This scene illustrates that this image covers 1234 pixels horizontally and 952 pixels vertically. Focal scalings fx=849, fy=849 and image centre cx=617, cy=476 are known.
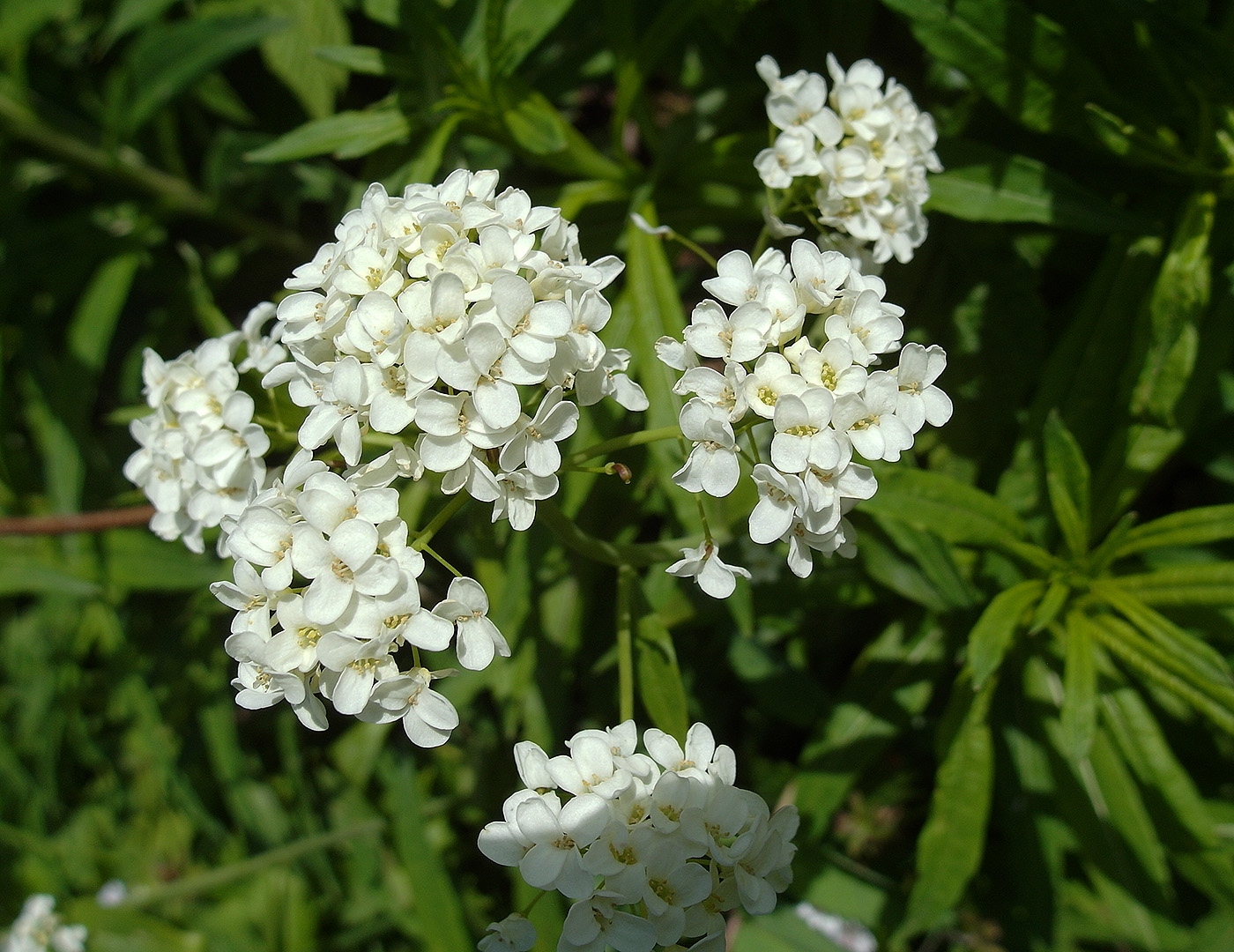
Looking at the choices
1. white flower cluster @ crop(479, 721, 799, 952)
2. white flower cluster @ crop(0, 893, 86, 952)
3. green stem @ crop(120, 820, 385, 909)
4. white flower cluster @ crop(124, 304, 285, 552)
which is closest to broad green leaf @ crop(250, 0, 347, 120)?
white flower cluster @ crop(124, 304, 285, 552)

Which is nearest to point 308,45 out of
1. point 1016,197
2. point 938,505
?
point 1016,197

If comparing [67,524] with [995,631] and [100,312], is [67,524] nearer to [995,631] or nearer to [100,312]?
[100,312]

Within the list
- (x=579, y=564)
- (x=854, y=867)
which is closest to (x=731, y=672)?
(x=854, y=867)

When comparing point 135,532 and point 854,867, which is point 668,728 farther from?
point 135,532

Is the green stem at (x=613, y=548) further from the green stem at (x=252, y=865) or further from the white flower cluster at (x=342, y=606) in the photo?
the green stem at (x=252, y=865)

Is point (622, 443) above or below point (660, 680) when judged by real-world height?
above

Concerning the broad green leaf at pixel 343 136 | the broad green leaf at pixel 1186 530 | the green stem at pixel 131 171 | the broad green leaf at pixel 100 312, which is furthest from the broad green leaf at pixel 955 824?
the green stem at pixel 131 171

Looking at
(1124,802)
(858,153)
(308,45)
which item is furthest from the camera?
(308,45)
